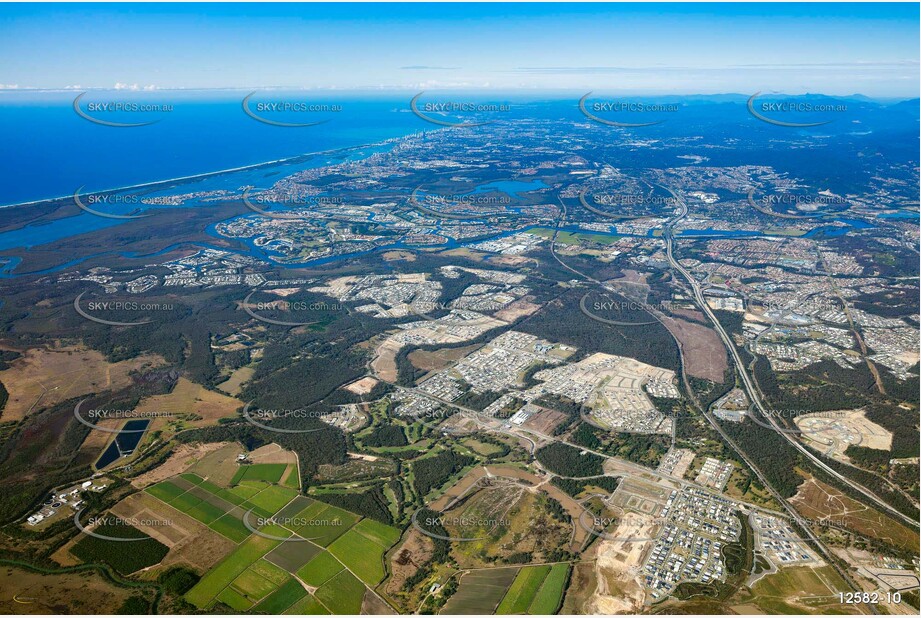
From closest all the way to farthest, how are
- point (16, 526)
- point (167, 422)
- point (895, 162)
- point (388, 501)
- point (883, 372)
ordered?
point (16, 526) → point (388, 501) → point (167, 422) → point (883, 372) → point (895, 162)

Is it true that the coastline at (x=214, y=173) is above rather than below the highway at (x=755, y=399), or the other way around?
above

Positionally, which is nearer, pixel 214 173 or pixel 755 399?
pixel 755 399

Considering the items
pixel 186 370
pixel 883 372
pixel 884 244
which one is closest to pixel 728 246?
pixel 884 244

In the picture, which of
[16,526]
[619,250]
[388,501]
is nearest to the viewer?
[16,526]

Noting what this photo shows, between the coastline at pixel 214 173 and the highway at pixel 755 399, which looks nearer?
the highway at pixel 755 399

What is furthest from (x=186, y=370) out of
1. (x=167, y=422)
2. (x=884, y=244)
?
(x=884, y=244)

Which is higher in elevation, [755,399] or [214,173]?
[214,173]

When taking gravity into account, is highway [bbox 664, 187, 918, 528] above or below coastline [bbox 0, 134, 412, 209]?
below

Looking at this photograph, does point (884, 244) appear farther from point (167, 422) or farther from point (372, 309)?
point (167, 422)

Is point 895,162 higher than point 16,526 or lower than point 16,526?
higher

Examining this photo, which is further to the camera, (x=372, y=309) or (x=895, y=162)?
(x=895, y=162)

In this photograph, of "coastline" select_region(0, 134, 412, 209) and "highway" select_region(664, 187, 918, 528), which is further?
"coastline" select_region(0, 134, 412, 209)
